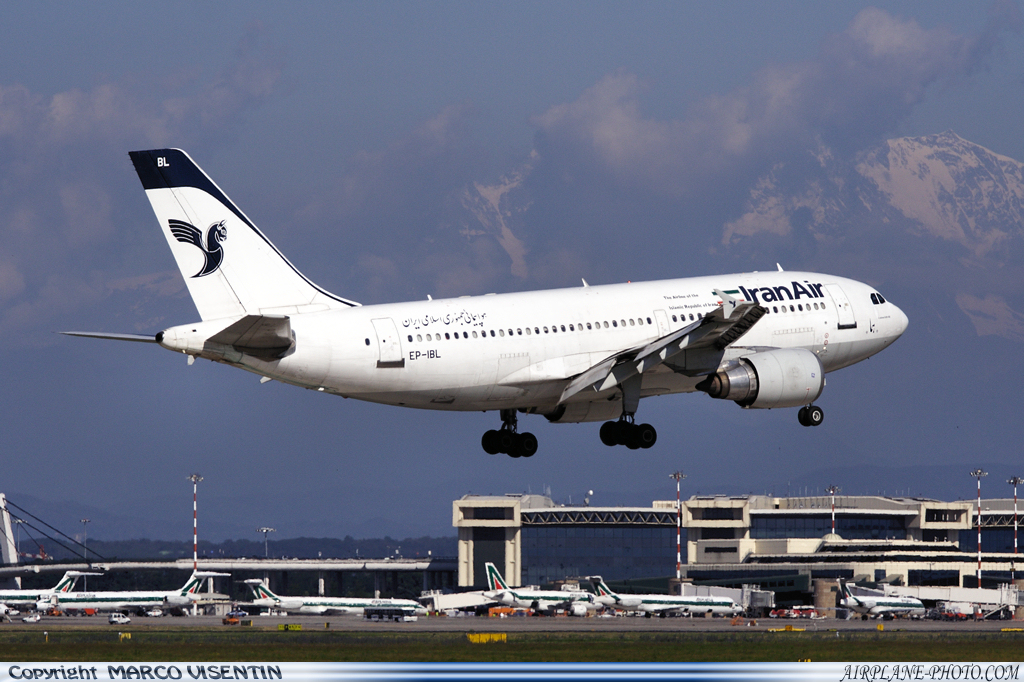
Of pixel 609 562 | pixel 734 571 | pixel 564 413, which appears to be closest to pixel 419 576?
pixel 609 562

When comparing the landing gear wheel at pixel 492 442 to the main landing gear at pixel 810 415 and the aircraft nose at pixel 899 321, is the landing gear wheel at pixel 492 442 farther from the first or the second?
the aircraft nose at pixel 899 321

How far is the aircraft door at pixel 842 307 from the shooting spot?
5234 centimetres

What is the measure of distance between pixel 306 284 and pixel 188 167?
5.21 metres

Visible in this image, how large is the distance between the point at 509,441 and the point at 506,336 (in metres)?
6.33

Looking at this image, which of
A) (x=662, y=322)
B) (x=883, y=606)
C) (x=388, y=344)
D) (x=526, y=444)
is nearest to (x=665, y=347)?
(x=662, y=322)

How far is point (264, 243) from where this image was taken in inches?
1741

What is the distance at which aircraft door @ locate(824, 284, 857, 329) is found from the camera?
172 ft

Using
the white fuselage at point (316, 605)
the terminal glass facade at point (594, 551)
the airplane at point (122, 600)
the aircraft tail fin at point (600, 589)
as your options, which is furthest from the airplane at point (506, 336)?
the terminal glass facade at point (594, 551)

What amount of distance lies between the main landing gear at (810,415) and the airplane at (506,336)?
5cm

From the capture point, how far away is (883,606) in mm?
104562

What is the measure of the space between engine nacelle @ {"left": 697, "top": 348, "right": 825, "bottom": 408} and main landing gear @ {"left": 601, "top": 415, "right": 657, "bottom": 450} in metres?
2.55

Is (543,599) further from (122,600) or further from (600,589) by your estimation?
(122,600)

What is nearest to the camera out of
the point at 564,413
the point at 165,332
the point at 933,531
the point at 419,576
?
the point at 165,332

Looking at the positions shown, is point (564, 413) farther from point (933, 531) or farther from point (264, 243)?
point (933, 531)
